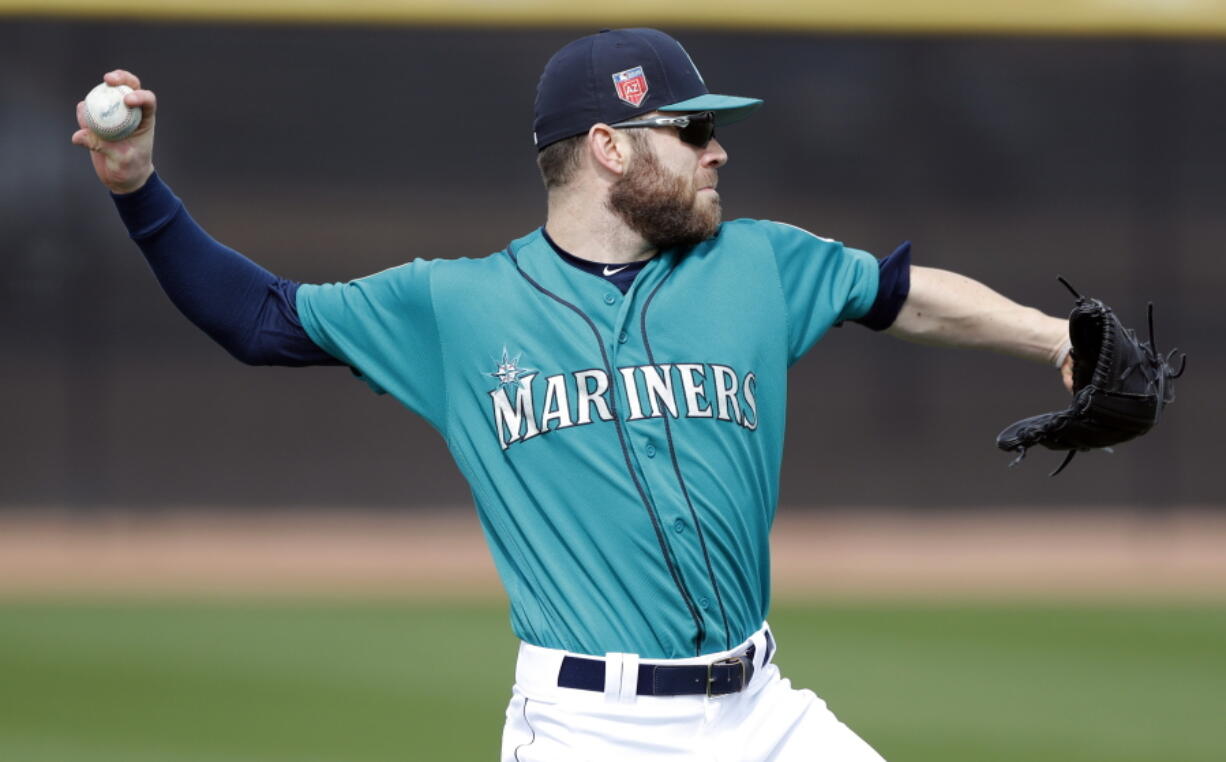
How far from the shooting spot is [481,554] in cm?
813

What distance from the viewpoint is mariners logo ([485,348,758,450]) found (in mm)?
2529

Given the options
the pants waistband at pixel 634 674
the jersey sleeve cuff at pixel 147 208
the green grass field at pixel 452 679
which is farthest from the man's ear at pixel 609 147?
the green grass field at pixel 452 679

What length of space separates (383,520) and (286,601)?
111 cm

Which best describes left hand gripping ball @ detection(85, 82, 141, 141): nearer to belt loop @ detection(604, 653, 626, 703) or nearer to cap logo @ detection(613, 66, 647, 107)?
cap logo @ detection(613, 66, 647, 107)

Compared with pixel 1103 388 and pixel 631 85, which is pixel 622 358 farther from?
pixel 1103 388

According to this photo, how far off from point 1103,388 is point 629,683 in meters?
0.96

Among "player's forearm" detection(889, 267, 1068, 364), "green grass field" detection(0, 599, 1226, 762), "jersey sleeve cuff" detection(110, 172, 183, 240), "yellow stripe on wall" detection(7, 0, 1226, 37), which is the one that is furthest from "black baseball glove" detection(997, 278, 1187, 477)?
"yellow stripe on wall" detection(7, 0, 1226, 37)

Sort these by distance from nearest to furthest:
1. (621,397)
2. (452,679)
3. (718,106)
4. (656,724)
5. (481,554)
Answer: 1. (656,724)
2. (621,397)
3. (718,106)
4. (452,679)
5. (481,554)

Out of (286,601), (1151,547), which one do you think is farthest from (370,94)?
(1151,547)

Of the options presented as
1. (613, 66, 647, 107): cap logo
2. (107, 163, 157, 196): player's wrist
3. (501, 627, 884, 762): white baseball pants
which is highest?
(613, 66, 647, 107): cap logo

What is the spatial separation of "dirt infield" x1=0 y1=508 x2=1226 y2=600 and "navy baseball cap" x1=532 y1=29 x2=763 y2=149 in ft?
Result: 16.3

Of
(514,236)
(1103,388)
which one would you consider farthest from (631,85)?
(514,236)

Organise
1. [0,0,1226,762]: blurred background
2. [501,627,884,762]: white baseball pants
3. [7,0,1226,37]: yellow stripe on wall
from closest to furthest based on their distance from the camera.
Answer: [501,627,884,762]: white baseball pants
[7,0,1226,37]: yellow stripe on wall
[0,0,1226,762]: blurred background

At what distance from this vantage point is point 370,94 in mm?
8328
